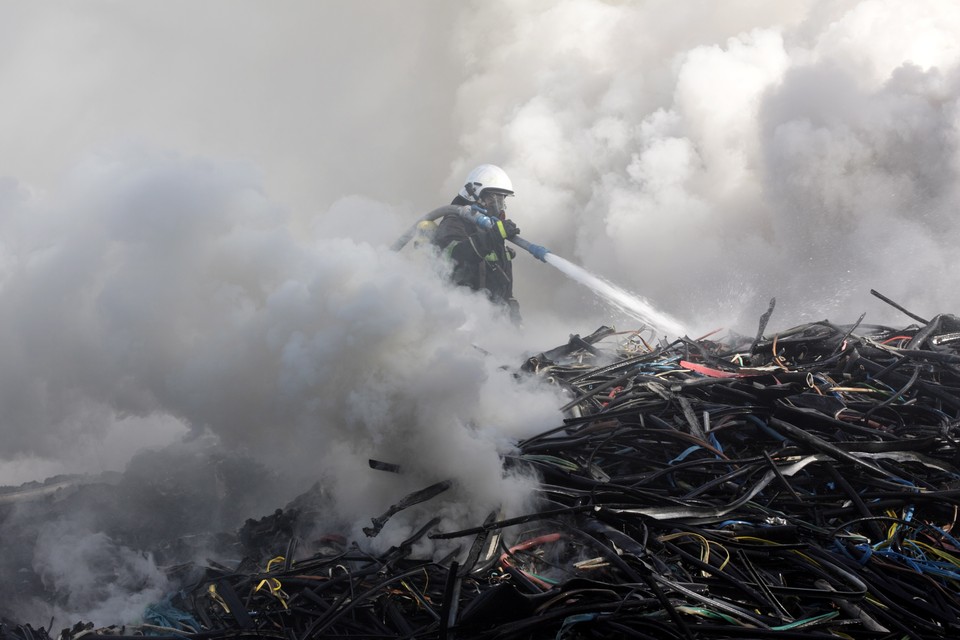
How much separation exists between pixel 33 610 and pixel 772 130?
47.4 ft

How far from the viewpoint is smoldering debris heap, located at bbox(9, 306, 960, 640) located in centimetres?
363

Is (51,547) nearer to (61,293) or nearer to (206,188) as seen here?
(61,293)

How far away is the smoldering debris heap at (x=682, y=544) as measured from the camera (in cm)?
363

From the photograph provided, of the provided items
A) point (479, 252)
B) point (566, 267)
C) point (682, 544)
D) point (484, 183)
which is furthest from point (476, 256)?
point (682, 544)

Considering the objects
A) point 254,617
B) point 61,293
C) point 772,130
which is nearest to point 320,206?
point 772,130

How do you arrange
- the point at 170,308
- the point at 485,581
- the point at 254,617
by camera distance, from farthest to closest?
the point at 170,308 < the point at 254,617 < the point at 485,581

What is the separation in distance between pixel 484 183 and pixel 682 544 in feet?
25.2

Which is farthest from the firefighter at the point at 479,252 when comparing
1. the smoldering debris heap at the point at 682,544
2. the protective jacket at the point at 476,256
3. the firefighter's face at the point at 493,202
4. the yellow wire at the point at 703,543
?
the yellow wire at the point at 703,543

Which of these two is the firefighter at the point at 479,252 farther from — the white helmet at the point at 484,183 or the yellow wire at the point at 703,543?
the yellow wire at the point at 703,543

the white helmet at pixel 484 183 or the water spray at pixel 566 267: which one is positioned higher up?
the white helmet at pixel 484 183

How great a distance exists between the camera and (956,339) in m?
6.88

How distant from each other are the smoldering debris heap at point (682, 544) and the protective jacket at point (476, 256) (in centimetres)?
396

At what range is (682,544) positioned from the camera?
13.7 feet

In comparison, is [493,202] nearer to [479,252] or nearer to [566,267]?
[479,252]
